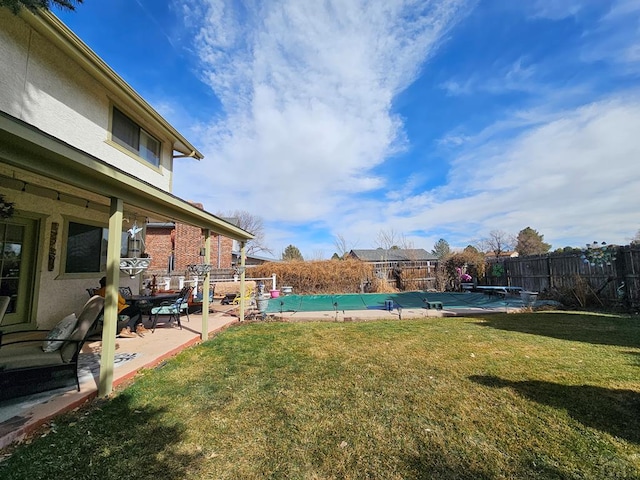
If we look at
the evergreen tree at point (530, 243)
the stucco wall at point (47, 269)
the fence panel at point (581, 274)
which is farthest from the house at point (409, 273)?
the evergreen tree at point (530, 243)

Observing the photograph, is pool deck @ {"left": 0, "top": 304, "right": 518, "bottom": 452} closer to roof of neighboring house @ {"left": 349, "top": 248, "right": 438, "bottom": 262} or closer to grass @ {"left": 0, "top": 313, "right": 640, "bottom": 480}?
grass @ {"left": 0, "top": 313, "right": 640, "bottom": 480}

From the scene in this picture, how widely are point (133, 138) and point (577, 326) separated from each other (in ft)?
40.9

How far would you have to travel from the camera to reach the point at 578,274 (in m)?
10.9

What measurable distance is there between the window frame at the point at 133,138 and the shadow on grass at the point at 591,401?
8.71m

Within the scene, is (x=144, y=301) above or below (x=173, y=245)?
below

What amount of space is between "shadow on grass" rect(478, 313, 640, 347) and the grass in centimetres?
73

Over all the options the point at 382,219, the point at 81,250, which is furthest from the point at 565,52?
the point at 382,219

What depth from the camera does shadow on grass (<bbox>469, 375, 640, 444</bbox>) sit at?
2820 mm

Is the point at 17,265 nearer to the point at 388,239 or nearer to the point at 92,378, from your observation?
the point at 92,378

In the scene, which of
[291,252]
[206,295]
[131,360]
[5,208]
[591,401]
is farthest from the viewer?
[291,252]

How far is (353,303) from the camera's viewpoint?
13781 mm

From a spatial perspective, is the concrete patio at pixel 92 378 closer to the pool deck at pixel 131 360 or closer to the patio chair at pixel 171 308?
the pool deck at pixel 131 360

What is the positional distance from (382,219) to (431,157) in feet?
39.5

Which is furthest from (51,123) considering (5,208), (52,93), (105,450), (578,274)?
(578,274)
